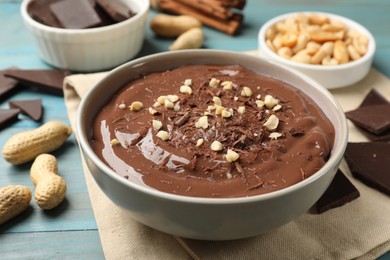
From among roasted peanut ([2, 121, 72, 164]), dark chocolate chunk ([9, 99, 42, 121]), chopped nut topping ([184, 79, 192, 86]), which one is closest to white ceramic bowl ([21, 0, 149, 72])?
dark chocolate chunk ([9, 99, 42, 121])

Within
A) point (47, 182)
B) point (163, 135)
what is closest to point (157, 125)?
point (163, 135)

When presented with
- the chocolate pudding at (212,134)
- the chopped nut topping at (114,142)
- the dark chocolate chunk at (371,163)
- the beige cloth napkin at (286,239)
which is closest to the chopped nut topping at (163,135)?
the chocolate pudding at (212,134)

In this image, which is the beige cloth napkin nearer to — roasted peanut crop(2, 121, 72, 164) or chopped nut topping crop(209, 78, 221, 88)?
roasted peanut crop(2, 121, 72, 164)

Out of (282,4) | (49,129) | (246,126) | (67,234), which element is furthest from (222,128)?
(282,4)

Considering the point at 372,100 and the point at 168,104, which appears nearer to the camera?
the point at 168,104

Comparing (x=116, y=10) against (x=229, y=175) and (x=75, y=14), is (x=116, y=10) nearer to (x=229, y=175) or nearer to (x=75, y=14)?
(x=75, y=14)

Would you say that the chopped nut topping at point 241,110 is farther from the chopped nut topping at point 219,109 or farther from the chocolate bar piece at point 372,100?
the chocolate bar piece at point 372,100
